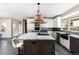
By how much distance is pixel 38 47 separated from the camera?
148 inches

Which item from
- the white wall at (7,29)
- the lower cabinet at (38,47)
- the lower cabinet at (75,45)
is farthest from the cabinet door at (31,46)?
the white wall at (7,29)

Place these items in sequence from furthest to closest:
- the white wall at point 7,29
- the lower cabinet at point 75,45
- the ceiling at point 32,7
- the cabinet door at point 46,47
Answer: the white wall at point 7,29 → the ceiling at point 32,7 → the lower cabinet at point 75,45 → the cabinet door at point 46,47

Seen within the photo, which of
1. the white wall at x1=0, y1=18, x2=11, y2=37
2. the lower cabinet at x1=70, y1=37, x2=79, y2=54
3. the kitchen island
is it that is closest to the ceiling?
the lower cabinet at x1=70, y1=37, x2=79, y2=54

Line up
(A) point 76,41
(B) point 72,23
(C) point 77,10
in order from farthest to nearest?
(B) point 72,23, (C) point 77,10, (A) point 76,41

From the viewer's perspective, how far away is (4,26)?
11.2m

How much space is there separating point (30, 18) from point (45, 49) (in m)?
6.38

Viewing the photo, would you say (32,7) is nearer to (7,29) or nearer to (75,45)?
(75,45)

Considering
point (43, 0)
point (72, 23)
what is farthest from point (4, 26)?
point (43, 0)

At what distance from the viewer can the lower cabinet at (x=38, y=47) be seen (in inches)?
147

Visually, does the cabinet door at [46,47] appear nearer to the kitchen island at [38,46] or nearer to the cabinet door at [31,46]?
the kitchen island at [38,46]

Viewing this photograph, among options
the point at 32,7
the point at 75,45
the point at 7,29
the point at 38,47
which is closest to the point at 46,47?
the point at 38,47

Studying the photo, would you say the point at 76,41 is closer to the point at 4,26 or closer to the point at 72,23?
the point at 72,23

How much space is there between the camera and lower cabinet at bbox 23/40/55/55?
374 centimetres
